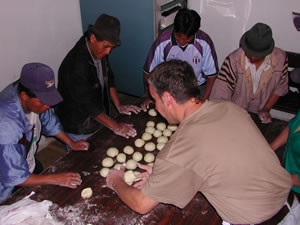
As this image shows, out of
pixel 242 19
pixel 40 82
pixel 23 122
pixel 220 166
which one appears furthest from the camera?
pixel 242 19

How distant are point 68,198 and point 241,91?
176cm

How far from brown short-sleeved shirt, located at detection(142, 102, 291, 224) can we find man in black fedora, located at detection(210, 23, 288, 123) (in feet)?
3.98

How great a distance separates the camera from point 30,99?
1.93 metres

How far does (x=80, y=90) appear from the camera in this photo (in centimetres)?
252

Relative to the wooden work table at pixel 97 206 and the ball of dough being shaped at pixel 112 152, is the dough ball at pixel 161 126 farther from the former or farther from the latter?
the wooden work table at pixel 97 206

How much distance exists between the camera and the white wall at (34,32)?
332cm

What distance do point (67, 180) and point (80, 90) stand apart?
78 cm

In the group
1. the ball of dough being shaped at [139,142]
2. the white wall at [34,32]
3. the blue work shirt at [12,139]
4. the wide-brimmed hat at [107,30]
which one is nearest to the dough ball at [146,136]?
the ball of dough being shaped at [139,142]

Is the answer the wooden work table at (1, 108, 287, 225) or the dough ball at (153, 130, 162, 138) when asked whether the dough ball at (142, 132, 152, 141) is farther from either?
the wooden work table at (1, 108, 287, 225)

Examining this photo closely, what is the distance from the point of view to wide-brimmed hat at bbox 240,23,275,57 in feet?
8.16

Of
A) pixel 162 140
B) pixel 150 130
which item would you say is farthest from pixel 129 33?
pixel 162 140

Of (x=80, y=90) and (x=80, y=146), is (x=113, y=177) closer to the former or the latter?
(x=80, y=146)

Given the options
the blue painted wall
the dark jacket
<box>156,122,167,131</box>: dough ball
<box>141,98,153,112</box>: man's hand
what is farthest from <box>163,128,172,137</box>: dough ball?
the blue painted wall

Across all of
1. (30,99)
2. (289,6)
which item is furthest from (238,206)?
(289,6)
